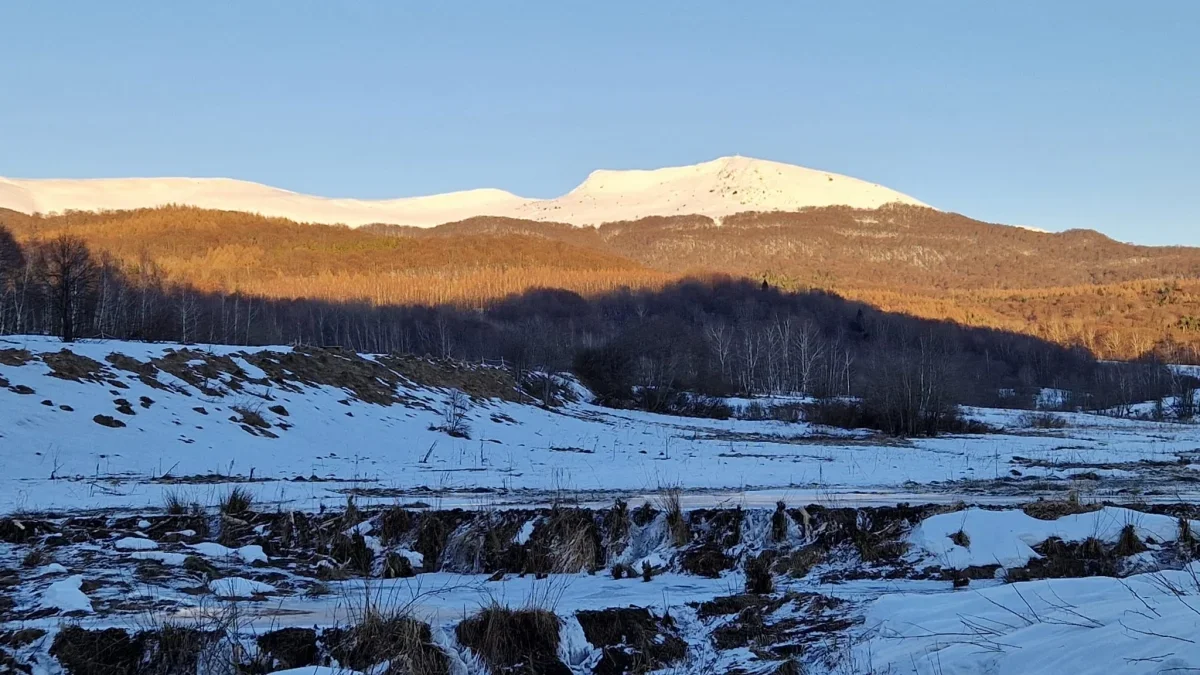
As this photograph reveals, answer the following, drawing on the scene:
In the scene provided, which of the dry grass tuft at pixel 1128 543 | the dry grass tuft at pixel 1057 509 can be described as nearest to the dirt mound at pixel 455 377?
the dry grass tuft at pixel 1057 509

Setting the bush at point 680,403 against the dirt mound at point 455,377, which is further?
the bush at point 680,403

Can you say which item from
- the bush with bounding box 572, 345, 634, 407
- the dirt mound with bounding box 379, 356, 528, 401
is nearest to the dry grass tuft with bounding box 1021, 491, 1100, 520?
the dirt mound with bounding box 379, 356, 528, 401

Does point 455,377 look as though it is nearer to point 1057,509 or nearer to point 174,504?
point 174,504

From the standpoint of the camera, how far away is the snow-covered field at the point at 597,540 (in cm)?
706

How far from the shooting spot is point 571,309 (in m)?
143

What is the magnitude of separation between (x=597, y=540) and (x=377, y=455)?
1476 cm

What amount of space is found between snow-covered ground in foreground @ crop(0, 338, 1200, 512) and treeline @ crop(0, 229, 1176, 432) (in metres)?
7.74

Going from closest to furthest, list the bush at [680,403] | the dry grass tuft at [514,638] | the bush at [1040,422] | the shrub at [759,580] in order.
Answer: the dry grass tuft at [514,638] → the shrub at [759,580] → the bush at [1040,422] → the bush at [680,403]

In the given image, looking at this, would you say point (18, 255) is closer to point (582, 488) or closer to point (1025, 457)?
point (582, 488)

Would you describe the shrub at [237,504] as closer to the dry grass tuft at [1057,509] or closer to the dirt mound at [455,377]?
the dry grass tuft at [1057,509]

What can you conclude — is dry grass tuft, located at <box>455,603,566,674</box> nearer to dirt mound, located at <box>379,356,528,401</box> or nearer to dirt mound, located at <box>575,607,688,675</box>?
dirt mound, located at <box>575,607,688,675</box>

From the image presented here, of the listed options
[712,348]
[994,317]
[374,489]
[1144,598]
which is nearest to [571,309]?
[712,348]

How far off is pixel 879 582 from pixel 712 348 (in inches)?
3737

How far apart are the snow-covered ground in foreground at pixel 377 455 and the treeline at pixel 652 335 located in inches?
305
